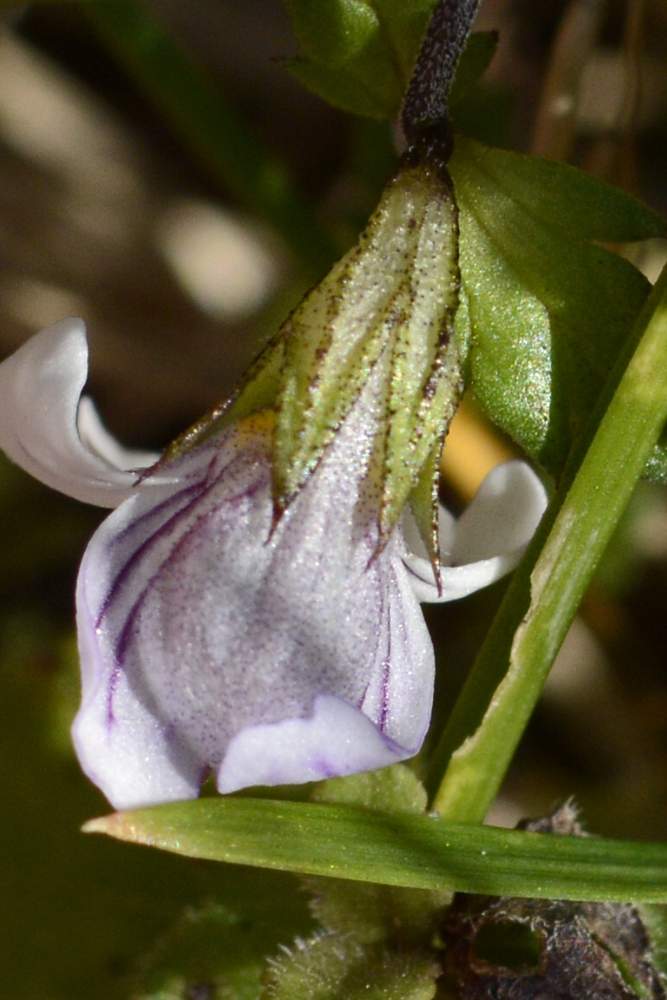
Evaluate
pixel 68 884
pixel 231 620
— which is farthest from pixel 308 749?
pixel 68 884

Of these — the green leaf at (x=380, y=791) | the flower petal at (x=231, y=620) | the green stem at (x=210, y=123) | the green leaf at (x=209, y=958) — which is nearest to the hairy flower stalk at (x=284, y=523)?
the flower petal at (x=231, y=620)

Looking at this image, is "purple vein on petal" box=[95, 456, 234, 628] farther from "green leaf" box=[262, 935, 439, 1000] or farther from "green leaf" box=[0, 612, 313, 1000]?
"green leaf" box=[0, 612, 313, 1000]

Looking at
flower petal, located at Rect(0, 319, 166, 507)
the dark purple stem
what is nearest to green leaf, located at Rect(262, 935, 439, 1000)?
flower petal, located at Rect(0, 319, 166, 507)

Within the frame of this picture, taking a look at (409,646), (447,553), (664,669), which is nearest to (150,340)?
(664,669)

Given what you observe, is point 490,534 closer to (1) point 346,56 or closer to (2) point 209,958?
(1) point 346,56

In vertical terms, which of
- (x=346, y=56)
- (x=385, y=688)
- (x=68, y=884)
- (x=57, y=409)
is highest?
(x=346, y=56)
